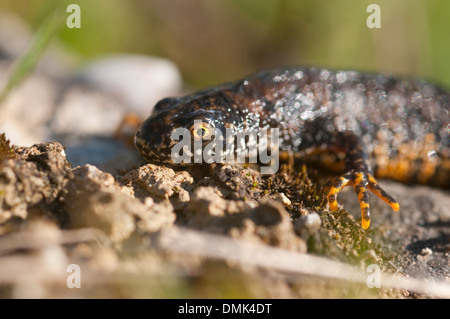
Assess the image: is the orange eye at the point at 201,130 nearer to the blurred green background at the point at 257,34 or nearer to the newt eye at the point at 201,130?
the newt eye at the point at 201,130

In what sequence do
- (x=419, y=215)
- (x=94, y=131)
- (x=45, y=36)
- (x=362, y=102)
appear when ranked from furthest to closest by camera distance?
1. (x=94, y=131)
2. (x=362, y=102)
3. (x=419, y=215)
4. (x=45, y=36)

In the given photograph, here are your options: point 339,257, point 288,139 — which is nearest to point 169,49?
point 288,139

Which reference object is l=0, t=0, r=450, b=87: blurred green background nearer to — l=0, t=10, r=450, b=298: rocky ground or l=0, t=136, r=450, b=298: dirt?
l=0, t=10, r=450, b=298: rocky ground

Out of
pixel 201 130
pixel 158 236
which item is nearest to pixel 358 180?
pixel 201 130

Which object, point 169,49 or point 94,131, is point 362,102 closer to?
point 94,131

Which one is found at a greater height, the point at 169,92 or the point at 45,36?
the point at 169,92

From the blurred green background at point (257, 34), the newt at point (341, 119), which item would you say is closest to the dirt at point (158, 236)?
the newt at point (341, 119)
